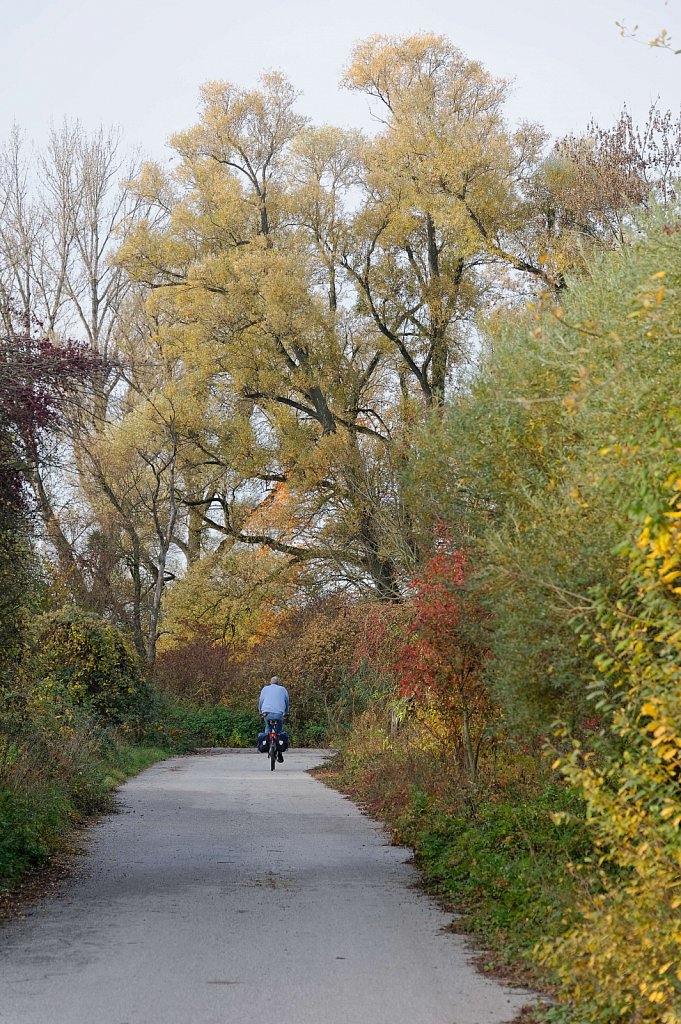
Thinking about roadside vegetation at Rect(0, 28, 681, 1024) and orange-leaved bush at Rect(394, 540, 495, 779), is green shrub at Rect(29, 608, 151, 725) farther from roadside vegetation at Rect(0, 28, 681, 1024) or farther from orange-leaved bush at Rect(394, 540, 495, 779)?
orange-leaved bush at Rect(394, 540, 495, 779)

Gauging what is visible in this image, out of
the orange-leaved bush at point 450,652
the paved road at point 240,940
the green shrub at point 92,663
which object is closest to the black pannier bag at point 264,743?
the green shrub at point 92,663

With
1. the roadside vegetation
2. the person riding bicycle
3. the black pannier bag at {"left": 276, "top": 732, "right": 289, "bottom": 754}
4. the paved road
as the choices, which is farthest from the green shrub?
the paved road

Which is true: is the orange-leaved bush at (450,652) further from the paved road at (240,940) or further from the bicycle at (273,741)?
the bicycle at (273,741)

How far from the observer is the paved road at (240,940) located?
25.2ft

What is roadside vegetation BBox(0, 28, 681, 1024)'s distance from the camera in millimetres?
7305

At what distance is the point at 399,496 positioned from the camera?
2278 centimetres

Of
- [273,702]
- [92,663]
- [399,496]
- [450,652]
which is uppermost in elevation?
[399,496]

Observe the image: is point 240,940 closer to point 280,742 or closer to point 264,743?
point 280,742

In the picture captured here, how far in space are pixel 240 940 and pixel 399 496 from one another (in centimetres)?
1366

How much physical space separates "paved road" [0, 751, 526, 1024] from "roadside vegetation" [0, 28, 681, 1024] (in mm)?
591

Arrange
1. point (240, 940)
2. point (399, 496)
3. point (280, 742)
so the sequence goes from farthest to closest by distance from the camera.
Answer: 1. point (280, 742)
2. point (399, 496)
3. point (240, 940)

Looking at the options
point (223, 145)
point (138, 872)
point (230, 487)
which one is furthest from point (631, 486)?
point (230, 487)

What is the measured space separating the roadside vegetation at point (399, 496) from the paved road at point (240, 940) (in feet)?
1.94

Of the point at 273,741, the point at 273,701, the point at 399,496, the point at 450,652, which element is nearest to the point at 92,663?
the point at 273,701
